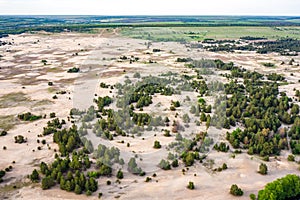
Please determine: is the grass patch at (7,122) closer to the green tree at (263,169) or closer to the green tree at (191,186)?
the green tree at (191,186)

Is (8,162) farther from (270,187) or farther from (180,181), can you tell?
(270,187)

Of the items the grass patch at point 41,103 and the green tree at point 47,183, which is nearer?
the green tree at point 47,183

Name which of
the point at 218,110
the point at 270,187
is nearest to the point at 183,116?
the point at 218,110

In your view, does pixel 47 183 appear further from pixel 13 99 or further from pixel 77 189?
pixel 13 99

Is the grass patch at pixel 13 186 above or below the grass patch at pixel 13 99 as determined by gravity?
below

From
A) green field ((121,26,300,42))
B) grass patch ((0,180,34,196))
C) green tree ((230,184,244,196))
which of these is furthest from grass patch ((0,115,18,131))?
green field ((121,26,300,42))

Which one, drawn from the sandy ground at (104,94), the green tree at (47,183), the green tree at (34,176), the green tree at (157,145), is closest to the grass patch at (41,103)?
the sandy ground at (104,94)

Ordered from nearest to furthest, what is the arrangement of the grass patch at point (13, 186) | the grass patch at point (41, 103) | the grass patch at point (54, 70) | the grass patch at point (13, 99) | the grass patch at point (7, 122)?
the grass patch at point (13, 186) < the grass patch at point (7, 122) < the grass patch at point (41, 103) < the grass patch at point (13, 99) < the grass patch at point (54, 70)

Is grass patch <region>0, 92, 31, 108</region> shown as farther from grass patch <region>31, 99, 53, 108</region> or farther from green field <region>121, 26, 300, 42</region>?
green field <region>121, 26, 300, 42</region>

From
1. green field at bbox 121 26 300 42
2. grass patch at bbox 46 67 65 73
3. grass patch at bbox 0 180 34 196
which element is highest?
green field at bbox 121 26 300 42

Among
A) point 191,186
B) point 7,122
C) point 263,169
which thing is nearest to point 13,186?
point 191,186
